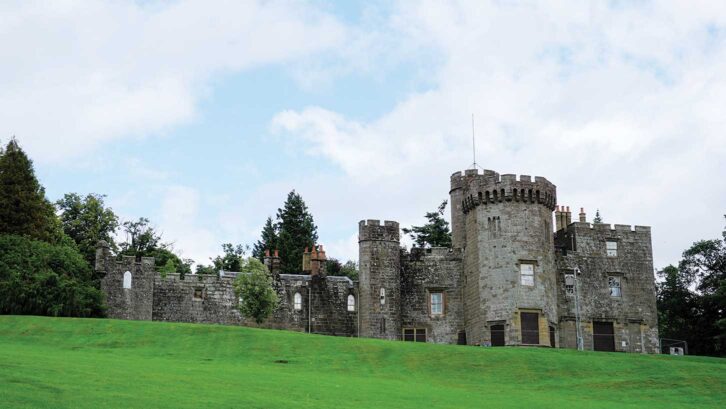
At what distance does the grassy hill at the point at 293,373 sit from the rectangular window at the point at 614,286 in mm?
12011

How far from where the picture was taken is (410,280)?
6338cm

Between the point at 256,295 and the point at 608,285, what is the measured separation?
23.9 metres

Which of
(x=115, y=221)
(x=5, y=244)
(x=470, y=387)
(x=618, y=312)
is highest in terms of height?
(x=115, y=221)

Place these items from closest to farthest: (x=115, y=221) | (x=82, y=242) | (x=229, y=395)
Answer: (x=229, y=395)
(x=82, y=242)
(x=115, y=221)

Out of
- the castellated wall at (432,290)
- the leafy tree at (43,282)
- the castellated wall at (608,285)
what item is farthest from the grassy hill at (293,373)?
the castellated wall at (432,290)

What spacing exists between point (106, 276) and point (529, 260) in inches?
1066

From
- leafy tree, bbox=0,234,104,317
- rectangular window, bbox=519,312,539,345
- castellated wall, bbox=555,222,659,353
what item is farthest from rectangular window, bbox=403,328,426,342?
leafy tree, bbox=0,234,104,317

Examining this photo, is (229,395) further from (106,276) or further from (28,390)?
(106,276)

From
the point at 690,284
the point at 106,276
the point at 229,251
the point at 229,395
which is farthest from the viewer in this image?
the point at 229,251

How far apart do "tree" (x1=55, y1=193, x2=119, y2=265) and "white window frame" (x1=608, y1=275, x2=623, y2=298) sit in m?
43.8

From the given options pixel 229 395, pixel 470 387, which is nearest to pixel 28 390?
pixel 229 395

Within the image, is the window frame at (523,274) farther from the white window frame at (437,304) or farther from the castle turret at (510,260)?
the white window frame at (437,304)

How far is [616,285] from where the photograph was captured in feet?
210

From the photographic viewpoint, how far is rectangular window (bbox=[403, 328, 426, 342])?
62125 millimetres
